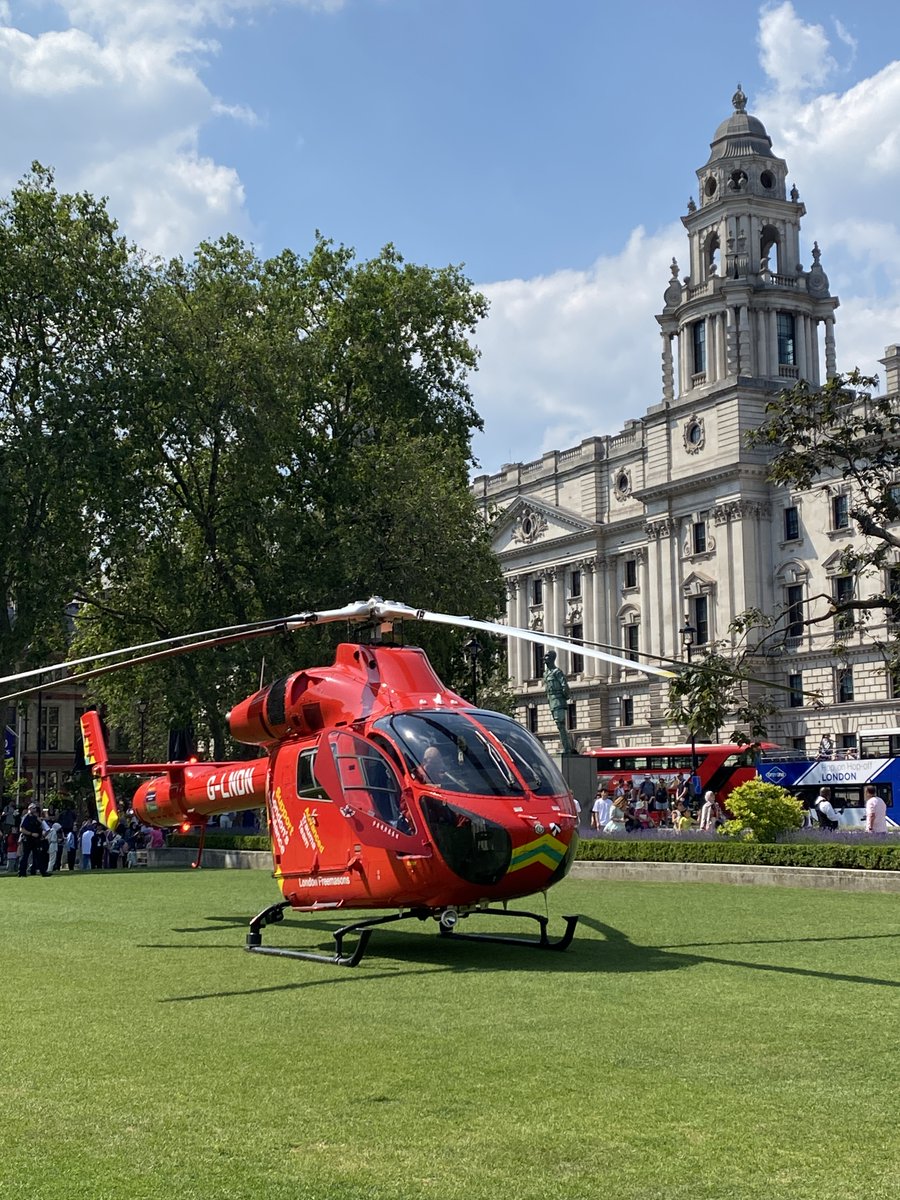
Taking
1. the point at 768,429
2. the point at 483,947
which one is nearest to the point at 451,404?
the point at 768,429

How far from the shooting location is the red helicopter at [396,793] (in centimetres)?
1171

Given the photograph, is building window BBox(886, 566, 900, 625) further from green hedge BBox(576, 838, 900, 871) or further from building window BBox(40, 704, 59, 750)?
building window BBox(40, 704, 59, 750)

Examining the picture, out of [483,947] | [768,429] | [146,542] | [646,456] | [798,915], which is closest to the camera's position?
[483,947]

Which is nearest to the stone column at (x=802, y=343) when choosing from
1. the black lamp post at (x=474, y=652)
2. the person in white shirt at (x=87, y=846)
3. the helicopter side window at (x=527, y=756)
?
the black lamp post at (x=474, y=652)

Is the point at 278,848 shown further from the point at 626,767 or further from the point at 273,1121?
the point at 626,767

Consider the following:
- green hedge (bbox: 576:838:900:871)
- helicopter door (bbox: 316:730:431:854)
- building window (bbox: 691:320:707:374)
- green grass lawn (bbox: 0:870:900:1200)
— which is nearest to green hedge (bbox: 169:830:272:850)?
green hedge (bbox: 576:838:900:871)

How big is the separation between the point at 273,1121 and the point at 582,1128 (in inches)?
57.6

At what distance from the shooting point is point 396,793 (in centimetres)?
1227

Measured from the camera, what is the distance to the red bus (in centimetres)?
4828

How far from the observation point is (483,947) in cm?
1312

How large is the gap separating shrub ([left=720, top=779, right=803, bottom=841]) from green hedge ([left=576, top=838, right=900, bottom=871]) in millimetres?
938

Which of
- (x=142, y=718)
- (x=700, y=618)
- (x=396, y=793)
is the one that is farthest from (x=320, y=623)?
(x=700, y=618)

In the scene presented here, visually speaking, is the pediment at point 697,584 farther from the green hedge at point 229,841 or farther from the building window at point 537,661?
the green hedge at point 229,841

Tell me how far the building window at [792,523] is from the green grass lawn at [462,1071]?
172ft
